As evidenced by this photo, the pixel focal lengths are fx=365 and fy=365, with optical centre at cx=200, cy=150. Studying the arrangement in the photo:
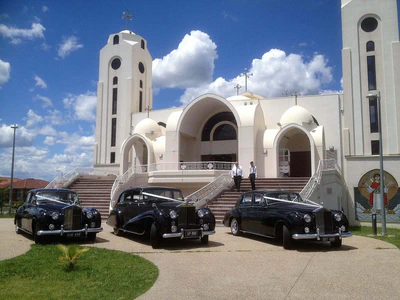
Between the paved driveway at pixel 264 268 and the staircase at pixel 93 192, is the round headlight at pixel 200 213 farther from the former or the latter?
the staircase at pixel 93 192

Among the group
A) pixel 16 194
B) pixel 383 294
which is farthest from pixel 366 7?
pixel 16 194

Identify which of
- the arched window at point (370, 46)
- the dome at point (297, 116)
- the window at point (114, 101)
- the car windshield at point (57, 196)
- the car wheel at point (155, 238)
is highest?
the arched window at point (370, 46)

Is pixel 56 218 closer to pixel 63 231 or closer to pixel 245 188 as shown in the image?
pixel 63 231

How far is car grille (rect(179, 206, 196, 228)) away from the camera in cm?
1010

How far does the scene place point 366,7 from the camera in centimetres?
2692

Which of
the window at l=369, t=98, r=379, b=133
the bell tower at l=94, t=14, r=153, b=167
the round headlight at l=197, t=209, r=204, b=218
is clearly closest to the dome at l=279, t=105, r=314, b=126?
the window at l=369, t=98, r=379, b=133

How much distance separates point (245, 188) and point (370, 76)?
529 inches

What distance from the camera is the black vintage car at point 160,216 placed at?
32.7 feet

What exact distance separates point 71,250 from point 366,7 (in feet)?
90.6

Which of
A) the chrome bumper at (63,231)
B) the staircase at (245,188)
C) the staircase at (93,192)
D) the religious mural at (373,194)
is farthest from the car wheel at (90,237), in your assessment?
the religious mural at (373,194)

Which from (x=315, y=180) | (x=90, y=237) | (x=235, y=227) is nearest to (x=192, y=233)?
(x=235, y=227)

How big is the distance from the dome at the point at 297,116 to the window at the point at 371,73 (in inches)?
183

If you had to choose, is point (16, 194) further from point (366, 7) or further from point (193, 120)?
point (366, 7)

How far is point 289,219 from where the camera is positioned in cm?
986
